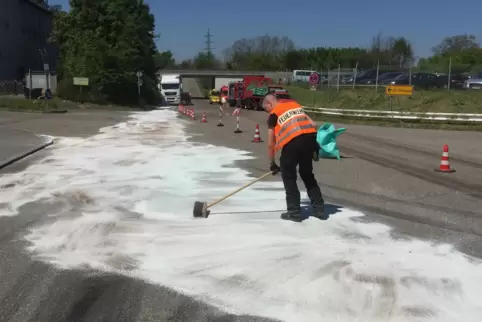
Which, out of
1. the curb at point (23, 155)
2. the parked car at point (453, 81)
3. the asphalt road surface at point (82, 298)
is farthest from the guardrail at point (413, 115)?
the asphalt road surface at point (82, 298)

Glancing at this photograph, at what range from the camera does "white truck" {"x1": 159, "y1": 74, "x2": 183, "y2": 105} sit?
60156 millimetres

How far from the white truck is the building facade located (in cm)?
1281

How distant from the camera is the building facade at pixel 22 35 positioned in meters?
60.3

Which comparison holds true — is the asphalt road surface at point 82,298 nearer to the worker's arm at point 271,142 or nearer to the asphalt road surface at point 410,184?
the worker's arm at point 271,142

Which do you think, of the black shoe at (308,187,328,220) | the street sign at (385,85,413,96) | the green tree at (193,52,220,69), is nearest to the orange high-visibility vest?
the black shoe at (308,187,328,220)

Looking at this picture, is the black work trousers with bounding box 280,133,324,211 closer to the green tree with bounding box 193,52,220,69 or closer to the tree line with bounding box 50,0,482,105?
the tree line with bounding box 50,0,482,105

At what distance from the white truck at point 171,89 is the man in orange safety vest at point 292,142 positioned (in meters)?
53.8

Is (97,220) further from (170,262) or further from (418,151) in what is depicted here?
(418,151)

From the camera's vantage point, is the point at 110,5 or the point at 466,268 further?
the point at 110,5

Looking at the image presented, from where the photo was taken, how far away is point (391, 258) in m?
5.87

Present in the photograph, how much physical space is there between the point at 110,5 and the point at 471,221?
49924 mm

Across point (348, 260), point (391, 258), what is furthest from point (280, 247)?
point (391, 258)

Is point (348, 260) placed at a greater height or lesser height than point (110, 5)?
lesser

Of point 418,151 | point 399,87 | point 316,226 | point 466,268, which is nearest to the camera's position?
point 466,268
